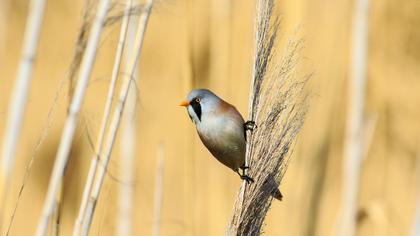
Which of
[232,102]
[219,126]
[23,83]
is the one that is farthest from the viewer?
[232,102]

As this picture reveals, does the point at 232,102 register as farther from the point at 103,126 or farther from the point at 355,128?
the point at 103,126

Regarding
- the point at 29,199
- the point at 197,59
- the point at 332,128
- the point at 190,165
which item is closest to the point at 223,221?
the point at 190,165

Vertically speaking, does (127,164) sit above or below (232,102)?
below

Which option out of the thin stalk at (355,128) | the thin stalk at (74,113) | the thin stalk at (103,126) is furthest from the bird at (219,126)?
the thin stalk at (74,113)

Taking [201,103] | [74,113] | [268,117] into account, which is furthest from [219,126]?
[74,113]

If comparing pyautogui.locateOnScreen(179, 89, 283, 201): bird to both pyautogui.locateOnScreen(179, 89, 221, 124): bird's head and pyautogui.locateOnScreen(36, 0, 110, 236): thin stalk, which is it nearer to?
pyautogui.locateOnScreen(179, 89, 221, 124): bird's head

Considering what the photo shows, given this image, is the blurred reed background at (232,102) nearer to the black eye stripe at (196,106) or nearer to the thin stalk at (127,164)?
the thin stalk at (127,164)

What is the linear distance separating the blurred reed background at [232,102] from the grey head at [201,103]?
15cm

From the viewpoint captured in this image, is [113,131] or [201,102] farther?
[201,102]

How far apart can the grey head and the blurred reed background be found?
15 cm

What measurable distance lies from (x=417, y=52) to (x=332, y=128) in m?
1.09

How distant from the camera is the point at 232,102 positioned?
256 centimetres

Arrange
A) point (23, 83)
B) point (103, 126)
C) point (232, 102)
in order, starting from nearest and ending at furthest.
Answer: point (23, 83) < point (103, 126) < point (232, 102)

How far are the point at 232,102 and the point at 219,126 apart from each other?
586mm
